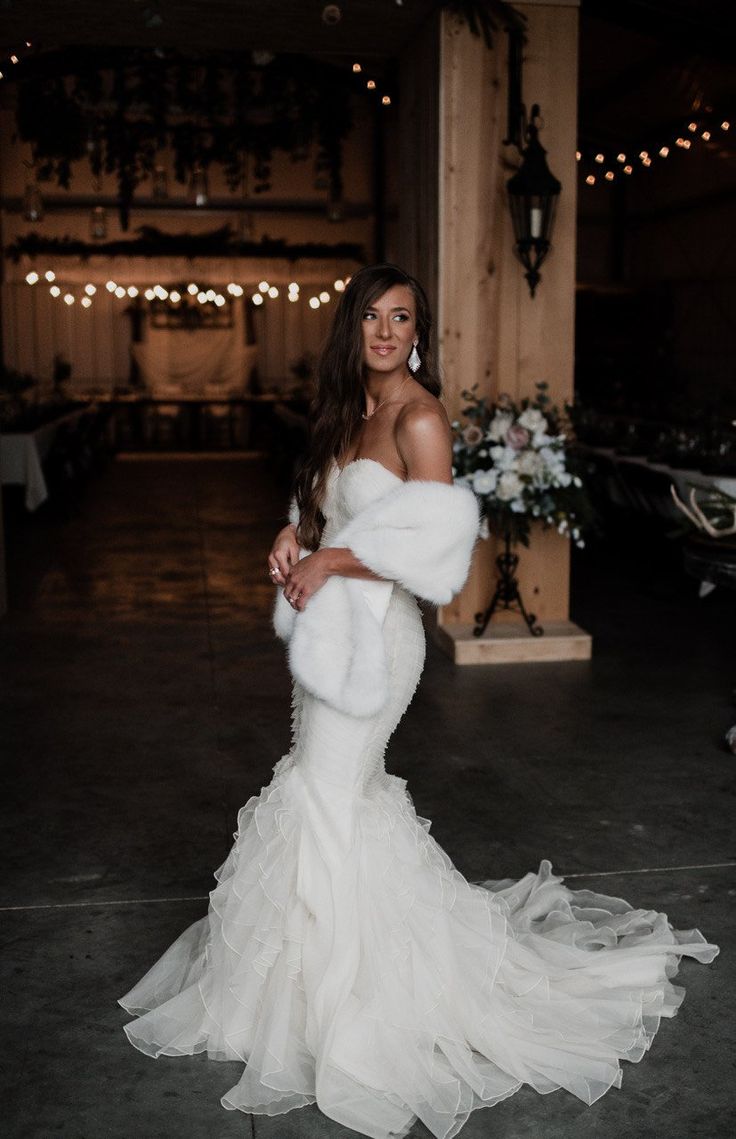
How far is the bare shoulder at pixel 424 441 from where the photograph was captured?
2.62 m

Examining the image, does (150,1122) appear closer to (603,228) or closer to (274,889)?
(274,889)

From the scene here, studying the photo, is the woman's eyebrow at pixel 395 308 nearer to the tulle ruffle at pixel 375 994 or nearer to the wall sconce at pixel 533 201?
the tulle ruffle at pixel 375 994

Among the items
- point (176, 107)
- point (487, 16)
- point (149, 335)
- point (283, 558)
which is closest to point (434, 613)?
point (487, 16)

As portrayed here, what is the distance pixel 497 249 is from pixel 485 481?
126cm

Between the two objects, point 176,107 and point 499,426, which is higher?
point 176,107

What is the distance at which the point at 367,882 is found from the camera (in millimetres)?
2676

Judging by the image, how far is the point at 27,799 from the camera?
175 inches

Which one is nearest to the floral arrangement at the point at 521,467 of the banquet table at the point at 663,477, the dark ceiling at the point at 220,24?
the banquet table at the point at 663,477

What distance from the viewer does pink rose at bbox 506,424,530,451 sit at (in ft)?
19.9

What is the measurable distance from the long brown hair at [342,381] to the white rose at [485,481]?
127 inches

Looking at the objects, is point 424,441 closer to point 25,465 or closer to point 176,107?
point 25,465

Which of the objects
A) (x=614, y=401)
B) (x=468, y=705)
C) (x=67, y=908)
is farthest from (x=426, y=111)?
(x=614, y=401)

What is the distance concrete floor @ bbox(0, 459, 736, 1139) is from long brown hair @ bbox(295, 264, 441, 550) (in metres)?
1.25

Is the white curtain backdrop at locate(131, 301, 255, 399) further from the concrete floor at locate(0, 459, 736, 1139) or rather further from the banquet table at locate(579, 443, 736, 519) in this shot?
the concrete floor at locate(0, 459, 736, 1139)
